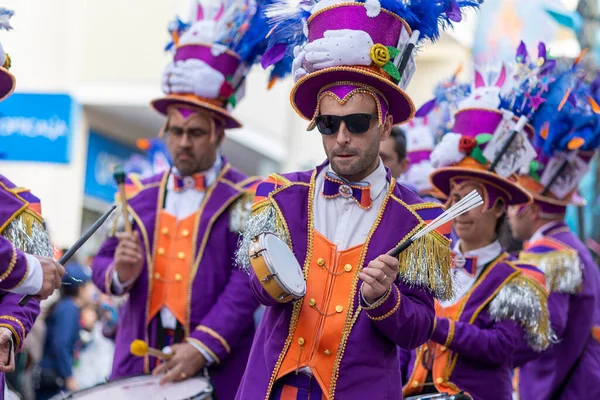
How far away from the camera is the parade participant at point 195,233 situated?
5.92 meters

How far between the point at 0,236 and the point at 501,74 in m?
3.33

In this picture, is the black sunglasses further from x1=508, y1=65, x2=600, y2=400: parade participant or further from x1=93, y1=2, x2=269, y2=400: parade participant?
x1=508, y1=65, x2=600, y2=400: parade participant

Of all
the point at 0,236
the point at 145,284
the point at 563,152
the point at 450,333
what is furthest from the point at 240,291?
the point at 563,152

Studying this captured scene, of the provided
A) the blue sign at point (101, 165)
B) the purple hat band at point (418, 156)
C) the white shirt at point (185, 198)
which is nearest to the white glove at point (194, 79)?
the white shirt at point (185, 198)

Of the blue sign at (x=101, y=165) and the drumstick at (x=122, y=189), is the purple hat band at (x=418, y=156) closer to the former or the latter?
the drumstick at (x=122, y=189)

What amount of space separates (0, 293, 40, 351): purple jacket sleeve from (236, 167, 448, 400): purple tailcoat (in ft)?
3.25

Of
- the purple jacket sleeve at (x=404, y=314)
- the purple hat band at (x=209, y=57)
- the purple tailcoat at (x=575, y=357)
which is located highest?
the purple hat band at (x=209, y=57)

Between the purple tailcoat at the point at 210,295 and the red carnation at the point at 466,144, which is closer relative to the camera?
the purple tailcoat at the point at 210,295

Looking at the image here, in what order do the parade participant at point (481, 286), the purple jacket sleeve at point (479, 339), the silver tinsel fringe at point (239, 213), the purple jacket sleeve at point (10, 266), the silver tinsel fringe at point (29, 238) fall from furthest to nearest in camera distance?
1. the silver tinsel fringe at point (239, 213)
2. the parade participant at point (481, 286)
3. the purple jacket sleeve at point (479, 339)
4. the silver tinsel fringe at point (29, 238)
5. the purple jacket sleeve at point (10, 266)

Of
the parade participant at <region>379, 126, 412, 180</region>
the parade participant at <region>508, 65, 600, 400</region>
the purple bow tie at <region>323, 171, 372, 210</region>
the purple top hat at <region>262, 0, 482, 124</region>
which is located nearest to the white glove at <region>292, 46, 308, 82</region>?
the purple top hat at <region>262, 0, 482, 124</region>

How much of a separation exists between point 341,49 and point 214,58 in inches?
85.5

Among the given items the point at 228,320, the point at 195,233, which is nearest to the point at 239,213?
the point at 195,233

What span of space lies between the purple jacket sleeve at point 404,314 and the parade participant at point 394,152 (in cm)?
253

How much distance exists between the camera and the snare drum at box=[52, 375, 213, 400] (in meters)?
4.98
